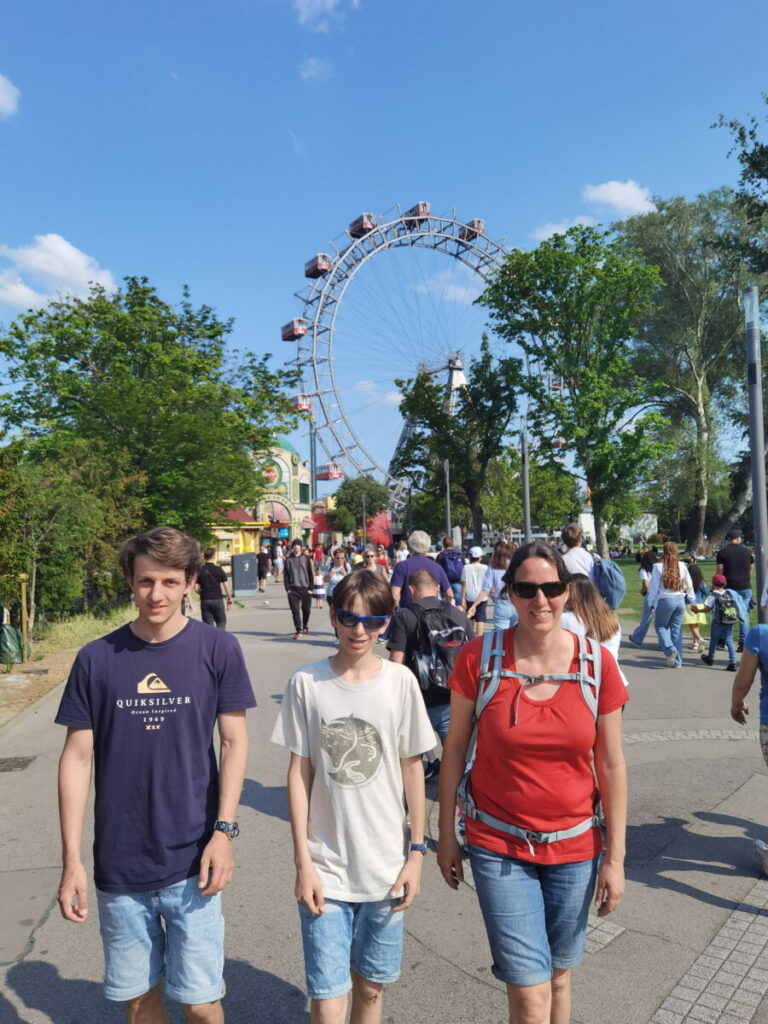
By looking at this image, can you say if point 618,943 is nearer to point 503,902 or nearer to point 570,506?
point 503,902

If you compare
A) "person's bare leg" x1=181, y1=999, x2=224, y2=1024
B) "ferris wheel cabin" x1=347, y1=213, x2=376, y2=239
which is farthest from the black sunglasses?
"ferris wheel cabin" x1=347, y1=213, x2=376, y2=239

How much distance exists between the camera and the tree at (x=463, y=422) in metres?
41.2

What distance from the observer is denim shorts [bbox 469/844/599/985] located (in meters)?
2.33

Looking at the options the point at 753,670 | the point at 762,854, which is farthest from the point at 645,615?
the point at 753,670

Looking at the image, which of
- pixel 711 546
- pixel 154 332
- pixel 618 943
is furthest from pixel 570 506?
pixel 618 943

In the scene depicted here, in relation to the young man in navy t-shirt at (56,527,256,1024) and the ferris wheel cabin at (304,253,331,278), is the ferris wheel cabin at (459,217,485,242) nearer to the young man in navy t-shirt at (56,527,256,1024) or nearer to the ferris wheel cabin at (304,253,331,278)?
the ferris wheel cabin at (304,253,331,278)

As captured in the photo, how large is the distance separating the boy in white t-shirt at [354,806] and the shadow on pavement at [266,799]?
3.04 meters

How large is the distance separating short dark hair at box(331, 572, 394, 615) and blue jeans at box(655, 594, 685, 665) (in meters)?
8.78

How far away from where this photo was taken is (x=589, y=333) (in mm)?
25859

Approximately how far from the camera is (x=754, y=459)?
25.2 feet

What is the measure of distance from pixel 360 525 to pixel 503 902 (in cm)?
8257

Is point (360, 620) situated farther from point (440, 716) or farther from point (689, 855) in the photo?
point (689, 855)

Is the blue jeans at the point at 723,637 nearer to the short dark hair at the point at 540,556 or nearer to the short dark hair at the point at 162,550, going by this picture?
the short dark hair at the point at 540,556

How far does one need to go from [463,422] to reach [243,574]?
717 inches
